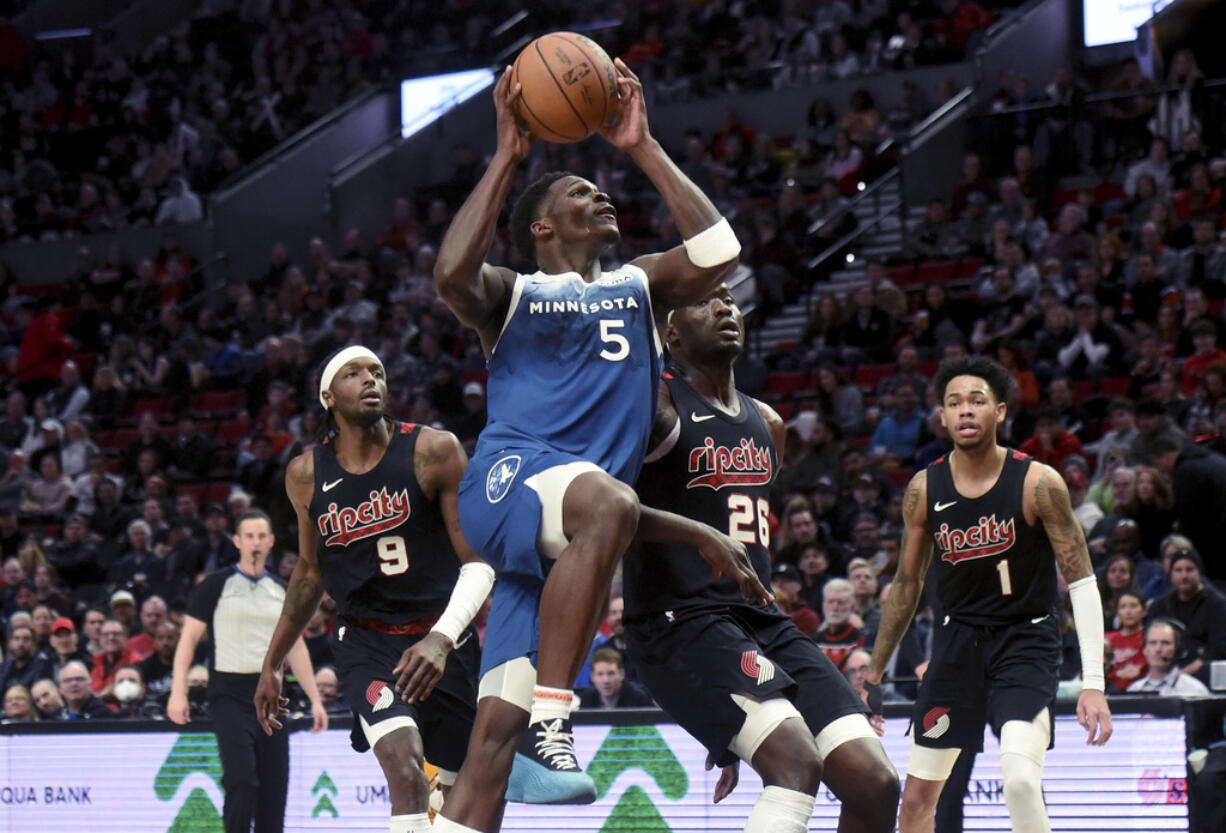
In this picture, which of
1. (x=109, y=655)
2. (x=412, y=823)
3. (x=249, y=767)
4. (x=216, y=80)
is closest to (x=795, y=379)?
(x=109, y=655)

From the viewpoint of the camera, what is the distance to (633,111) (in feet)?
17.2

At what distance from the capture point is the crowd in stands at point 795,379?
11062 millimetres

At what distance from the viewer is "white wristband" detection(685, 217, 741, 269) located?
523 centimetres

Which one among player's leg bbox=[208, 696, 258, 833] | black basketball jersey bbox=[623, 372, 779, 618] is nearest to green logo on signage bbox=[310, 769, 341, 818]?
player's leg bbox=[208, 696, 258, 833]

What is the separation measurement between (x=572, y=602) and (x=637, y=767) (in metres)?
4.50

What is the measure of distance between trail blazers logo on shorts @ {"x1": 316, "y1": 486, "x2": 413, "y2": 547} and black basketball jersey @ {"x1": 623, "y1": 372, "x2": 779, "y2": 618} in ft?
4.45

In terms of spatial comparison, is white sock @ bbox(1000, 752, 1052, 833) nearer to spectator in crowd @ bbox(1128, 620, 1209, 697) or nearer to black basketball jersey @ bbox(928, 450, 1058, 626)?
black basketball jersey @ bbox(928, 450, 1058, 626)

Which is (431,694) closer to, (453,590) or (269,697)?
(453,590)

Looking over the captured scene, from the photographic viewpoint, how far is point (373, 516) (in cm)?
687

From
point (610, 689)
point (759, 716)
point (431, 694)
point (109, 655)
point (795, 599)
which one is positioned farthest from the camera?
point (109, 655)

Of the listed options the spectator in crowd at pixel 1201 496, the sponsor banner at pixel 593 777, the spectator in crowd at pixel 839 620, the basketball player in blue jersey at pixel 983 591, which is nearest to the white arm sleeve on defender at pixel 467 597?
the basketball player in blue jersey at pixel 983 591

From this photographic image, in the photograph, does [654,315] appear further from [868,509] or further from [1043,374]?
[1043,374]

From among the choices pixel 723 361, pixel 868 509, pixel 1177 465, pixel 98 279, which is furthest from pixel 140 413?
pixel 723 361

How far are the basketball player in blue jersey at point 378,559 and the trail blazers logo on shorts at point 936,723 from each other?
1.88 meters
